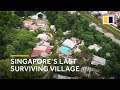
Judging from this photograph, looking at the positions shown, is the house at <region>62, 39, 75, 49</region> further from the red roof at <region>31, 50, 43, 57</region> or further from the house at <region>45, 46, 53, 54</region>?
the red roof at <region>31, 50, 43, 57</region>

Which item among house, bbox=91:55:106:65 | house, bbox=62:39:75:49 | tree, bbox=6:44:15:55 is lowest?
house, bbox=91:55:106:65

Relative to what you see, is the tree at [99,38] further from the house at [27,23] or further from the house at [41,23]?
the house at [27,23]

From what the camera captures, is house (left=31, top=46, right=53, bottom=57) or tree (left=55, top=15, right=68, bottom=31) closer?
house (left=31, top=46, right=53, bottom=57)

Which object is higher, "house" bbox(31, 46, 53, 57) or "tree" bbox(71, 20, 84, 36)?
"tree" bbox(71, 20, 84, 36)

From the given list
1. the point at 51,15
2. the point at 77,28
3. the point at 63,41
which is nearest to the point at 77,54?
the point at 63,41

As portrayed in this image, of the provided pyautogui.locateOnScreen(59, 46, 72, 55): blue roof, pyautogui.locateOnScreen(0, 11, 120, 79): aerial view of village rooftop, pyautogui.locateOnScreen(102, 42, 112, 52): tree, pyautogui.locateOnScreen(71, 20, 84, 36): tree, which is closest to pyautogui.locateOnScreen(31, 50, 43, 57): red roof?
pyautogui.locateOnScreen(0, 11, 120, 79): aerial view of village rooftop

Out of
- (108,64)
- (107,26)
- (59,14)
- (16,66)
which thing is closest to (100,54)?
(108,64)

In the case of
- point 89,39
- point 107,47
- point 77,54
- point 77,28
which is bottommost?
point 77,54

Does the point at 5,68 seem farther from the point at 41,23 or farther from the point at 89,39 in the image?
the point at 89,39
